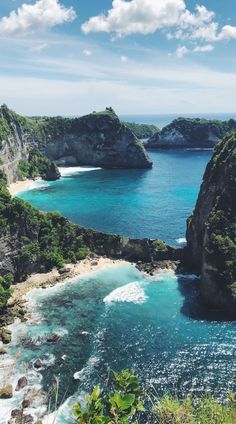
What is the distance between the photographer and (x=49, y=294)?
73.9 meters

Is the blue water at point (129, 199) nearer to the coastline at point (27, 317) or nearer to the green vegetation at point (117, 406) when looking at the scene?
the coastline at point (27, 317)

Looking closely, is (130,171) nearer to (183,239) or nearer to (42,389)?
(183,239)

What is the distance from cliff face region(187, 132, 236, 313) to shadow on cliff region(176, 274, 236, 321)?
1423 mm

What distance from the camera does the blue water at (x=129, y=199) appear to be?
107m

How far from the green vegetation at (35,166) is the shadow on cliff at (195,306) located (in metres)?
101

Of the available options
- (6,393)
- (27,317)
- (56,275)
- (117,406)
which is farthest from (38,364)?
(117,406)

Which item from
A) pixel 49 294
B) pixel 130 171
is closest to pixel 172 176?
pixel 130 171

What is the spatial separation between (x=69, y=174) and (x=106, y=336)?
131 m

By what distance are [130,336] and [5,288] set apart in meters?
25.1

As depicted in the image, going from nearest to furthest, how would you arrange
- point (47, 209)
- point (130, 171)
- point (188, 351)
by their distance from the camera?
point (188, 351) < point (47, 209) < point (130, 171)

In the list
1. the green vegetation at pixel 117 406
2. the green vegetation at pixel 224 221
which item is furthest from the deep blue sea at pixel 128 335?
the green vegetation at pixel 117 406

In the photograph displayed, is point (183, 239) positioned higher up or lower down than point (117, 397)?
lower down

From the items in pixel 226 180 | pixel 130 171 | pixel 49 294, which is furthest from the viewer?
pixel 130 171

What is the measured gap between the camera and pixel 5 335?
198 feet
